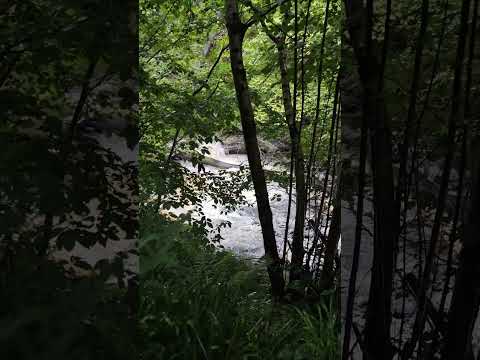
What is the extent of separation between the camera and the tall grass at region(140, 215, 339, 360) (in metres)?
2.08

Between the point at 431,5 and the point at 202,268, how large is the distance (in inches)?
94.6

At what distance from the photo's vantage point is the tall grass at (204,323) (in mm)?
2076

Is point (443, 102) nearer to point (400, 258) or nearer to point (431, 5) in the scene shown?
point (431, 5)

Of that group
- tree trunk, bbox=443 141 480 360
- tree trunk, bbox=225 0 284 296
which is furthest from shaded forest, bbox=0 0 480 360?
tree trunk, bbox=225 0 284 296

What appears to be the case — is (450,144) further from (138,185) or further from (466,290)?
(138,185)

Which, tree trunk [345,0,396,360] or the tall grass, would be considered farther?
Result: the tall grass

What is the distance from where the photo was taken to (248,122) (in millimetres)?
3104

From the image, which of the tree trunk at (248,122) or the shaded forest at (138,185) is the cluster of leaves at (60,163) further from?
the tree trunk at (248,122)

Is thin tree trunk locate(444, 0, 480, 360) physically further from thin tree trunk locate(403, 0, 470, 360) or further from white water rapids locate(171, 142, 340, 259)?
white water rapids locate(171, 142, 340, 259)

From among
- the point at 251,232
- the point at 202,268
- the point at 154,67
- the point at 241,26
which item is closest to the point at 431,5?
the point at 241,26

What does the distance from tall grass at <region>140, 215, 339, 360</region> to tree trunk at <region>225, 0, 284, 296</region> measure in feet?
1.33

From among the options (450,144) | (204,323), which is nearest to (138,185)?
(450,144)

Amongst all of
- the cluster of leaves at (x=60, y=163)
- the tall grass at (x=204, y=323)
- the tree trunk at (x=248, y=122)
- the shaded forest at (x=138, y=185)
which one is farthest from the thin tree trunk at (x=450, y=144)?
the tree trunk at (x=248, y=122)

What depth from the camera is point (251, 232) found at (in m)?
7.70
